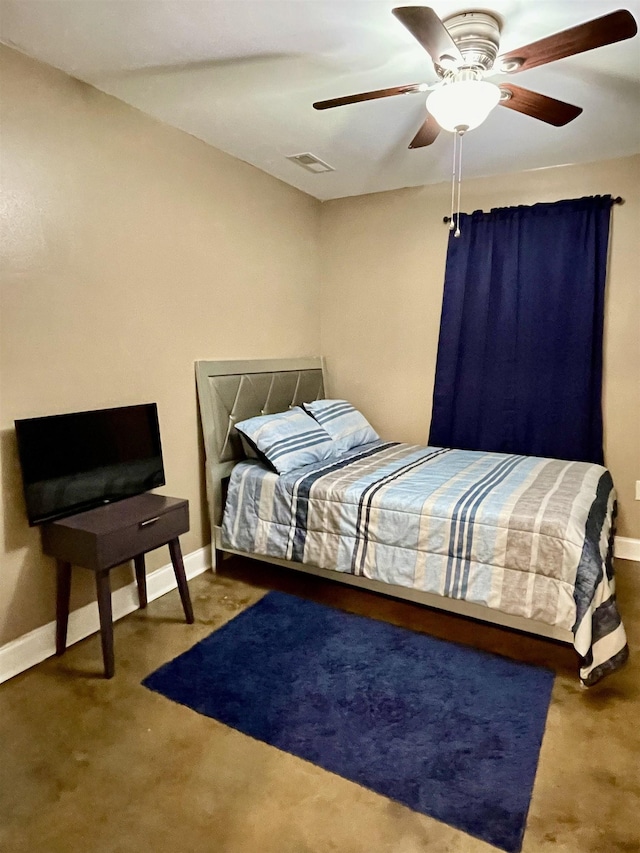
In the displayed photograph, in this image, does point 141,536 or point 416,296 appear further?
point 416,296

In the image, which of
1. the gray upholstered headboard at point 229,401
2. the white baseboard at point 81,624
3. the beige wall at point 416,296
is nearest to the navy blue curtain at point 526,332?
the beige wall at point 416,296

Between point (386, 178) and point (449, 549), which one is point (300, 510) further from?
point (386, 178)

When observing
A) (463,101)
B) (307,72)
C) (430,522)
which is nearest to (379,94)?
(463,101)

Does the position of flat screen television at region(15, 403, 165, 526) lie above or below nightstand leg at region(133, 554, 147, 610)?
above

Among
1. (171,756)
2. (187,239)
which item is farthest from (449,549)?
(187,239)

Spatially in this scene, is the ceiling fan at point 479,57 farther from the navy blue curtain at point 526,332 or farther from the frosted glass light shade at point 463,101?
the navy blue curtain at point 526,332

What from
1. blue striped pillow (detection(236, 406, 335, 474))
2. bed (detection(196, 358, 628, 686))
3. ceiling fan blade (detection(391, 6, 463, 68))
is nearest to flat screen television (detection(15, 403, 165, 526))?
bed (detection(196, 358, 628, 686))

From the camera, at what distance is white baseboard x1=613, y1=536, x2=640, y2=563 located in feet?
11.5

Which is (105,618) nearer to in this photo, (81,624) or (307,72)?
(81,624)

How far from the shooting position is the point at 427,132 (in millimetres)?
2375

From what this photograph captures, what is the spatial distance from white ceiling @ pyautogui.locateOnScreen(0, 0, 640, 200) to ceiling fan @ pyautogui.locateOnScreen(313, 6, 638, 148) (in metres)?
0.10

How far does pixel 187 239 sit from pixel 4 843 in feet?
8.89

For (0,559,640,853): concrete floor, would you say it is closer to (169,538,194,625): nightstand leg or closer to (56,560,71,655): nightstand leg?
(56,560,71,655): nightstand leg

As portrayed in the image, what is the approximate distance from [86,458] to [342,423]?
1.80m
